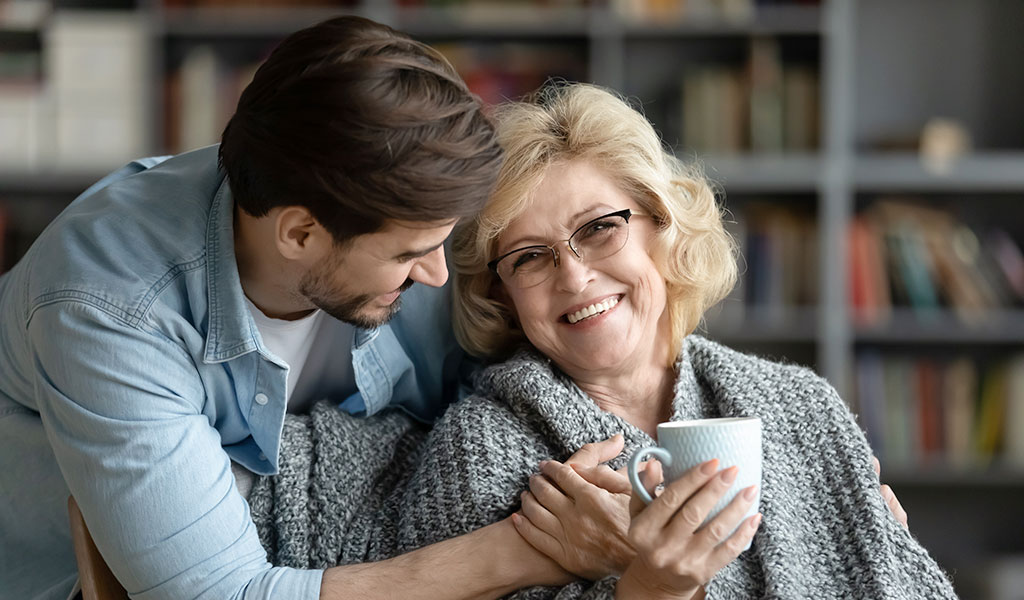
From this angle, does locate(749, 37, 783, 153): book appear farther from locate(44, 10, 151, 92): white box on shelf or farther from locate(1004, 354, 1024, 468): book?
locate(44, 10, 151, 92): white box on shelf

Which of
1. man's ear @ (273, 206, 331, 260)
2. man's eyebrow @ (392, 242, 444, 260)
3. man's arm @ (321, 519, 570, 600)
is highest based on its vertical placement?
man's ear @ (273, 206, 331, 260)

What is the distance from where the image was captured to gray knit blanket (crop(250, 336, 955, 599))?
55.0 inches

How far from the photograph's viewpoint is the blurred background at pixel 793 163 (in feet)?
12.0

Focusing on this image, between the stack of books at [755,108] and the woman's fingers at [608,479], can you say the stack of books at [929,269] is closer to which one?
the stack of books at [755,108]

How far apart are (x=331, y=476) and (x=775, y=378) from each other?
2.20ft

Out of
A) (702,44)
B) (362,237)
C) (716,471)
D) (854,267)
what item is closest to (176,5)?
(702,44)

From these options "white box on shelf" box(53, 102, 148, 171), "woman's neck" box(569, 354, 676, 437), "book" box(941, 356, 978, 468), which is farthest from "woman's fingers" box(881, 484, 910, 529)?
"white box on shelf" box(53, 102, 148, 171)

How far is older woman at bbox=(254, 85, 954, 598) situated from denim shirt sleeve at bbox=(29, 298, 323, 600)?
0.15m

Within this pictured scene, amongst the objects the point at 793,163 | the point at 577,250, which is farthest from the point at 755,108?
the point at 577,250

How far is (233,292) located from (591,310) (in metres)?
0.50

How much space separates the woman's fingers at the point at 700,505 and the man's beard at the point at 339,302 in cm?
50

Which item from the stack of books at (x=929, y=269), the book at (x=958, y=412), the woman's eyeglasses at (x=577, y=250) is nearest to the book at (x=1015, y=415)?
the book at (x=958, y=412)

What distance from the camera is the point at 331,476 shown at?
146 cm

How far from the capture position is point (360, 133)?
48.9 inches
